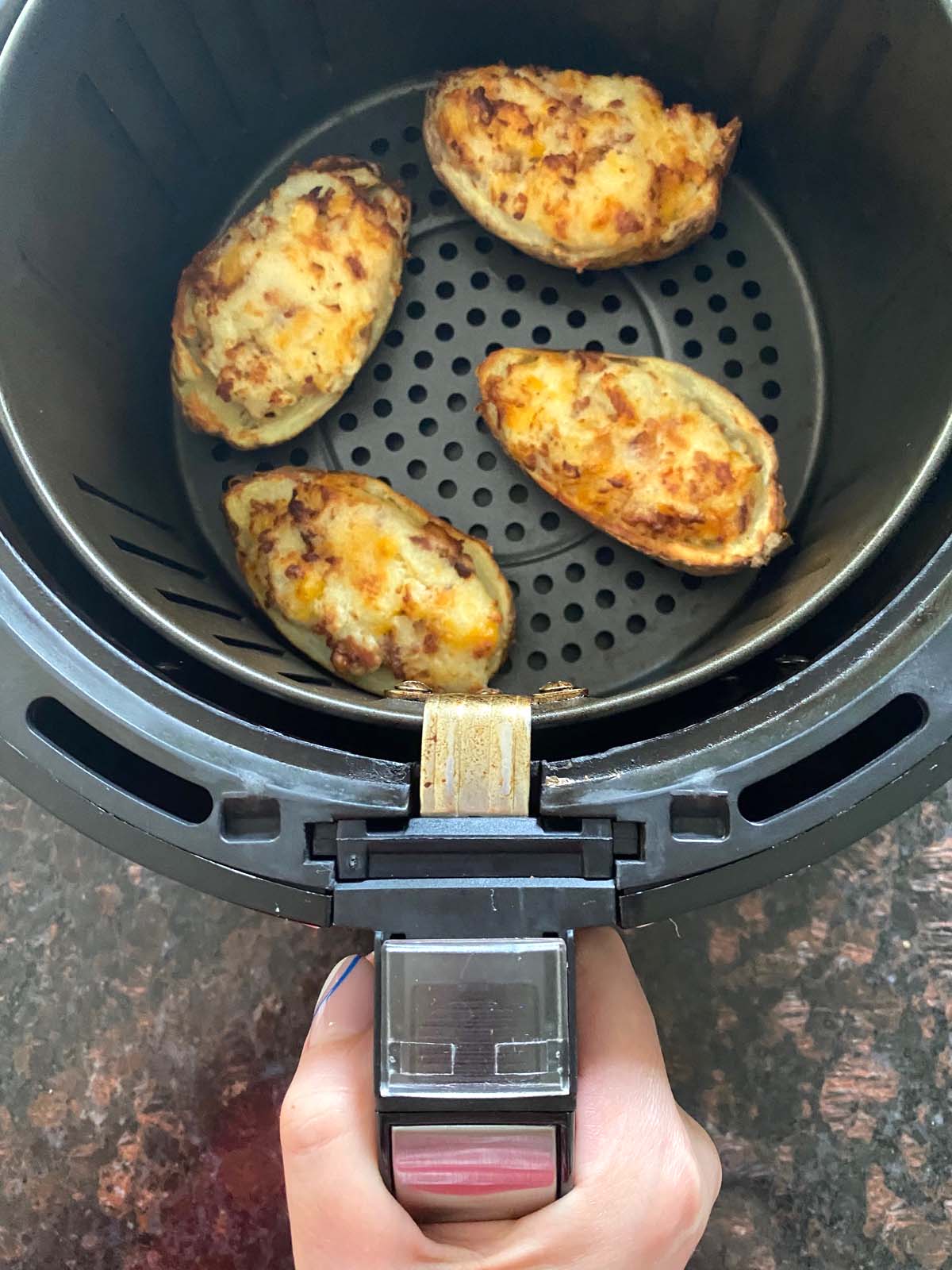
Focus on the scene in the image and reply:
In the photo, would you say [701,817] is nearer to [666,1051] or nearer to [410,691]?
[410,691]

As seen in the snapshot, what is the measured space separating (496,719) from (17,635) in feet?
0.92

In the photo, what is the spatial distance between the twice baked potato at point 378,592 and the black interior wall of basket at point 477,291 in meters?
0.05

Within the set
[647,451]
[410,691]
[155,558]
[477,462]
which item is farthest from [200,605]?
[647,451]

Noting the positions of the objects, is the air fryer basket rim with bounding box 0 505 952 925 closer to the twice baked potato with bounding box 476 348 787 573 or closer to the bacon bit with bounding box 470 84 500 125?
the twice baked potato with bounding box 476 348 787 573

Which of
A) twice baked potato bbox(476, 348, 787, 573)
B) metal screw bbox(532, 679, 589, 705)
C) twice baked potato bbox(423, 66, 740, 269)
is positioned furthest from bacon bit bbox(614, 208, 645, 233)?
metal screw bbox(532, 679, 589, 705)

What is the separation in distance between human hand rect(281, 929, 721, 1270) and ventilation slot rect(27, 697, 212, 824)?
18 cm

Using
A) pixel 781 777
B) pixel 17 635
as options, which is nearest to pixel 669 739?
pixel 781 777

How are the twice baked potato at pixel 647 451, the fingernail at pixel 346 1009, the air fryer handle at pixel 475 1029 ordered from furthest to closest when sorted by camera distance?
1. the twice baked potato at pixel 647 451
2. the fingernail at pixel 346 1009
3. the air fryer handle at pixel 475 1029

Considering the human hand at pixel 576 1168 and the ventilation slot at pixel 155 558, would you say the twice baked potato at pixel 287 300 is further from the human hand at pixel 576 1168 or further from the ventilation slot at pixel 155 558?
the human hand at pixel 576 1168

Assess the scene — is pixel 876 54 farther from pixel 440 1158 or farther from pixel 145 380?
pixel 440 1158

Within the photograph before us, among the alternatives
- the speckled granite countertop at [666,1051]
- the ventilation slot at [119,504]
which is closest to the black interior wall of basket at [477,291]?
the ventilation slot at [119,504]

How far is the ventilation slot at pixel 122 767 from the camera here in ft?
1.82

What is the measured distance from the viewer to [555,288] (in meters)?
0.86

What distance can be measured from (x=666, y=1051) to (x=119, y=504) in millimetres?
674
